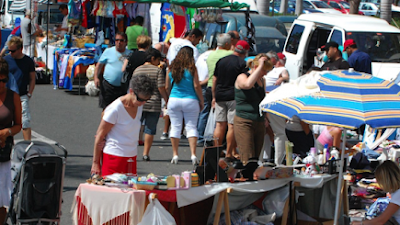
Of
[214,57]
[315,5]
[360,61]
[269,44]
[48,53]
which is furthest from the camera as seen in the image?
[315,5]

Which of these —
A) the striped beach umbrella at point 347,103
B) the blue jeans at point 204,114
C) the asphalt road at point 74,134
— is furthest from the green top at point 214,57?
the striped beach umbrella at point 347,103

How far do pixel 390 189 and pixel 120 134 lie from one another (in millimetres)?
2530

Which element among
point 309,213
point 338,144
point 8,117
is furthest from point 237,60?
point 8,117

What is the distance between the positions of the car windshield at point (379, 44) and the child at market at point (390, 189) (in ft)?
23.7

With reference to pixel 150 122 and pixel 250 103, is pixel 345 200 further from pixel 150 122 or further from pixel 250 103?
pixel 150 122

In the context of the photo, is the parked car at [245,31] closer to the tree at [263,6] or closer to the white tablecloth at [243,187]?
the tree at [263,6]

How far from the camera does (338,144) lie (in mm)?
7867

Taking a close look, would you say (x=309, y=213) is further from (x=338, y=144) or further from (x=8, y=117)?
(x=8, y=117)

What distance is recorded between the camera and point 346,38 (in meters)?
12.2

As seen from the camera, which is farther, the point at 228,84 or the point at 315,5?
the point at 315,5

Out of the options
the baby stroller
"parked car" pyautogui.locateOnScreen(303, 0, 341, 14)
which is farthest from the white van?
"parked car" pyautogui.locateOnScreen(303, 0, 341, 14)

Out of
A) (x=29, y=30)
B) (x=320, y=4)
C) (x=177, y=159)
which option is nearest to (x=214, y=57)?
(x=177, y=159)

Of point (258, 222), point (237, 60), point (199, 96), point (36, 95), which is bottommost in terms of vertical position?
point (36, 95)

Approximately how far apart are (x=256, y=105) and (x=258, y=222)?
2021mm
